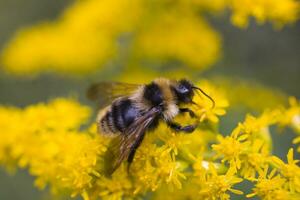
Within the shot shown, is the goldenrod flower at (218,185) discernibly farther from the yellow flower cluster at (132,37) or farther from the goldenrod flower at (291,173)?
the yellow flower cluster at (132,37)

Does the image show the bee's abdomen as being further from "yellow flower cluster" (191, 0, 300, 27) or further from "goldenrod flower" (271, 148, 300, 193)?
"yellow flower cluster" (191, 0, 300, 27)

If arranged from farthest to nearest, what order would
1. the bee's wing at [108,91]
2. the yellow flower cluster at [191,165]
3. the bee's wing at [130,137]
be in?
the bee's wing at [108,91]
the yellow flower cluster at [191,165]
the bee's wing at [130,137]

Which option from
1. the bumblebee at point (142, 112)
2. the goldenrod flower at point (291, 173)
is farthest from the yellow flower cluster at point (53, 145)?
the goldenrod flower at point (291, 173)

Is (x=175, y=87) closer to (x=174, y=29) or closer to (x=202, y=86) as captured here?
Answer: (x=202, y=86)

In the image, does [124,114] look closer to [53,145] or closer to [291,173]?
[53,145]

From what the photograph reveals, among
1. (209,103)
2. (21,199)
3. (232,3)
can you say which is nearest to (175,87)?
(209,103)

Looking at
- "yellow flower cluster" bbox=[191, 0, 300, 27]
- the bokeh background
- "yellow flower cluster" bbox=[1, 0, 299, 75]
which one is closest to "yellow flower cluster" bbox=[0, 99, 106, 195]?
the bokeh background

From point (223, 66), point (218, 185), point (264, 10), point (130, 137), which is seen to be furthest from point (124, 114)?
point (223, 66)
